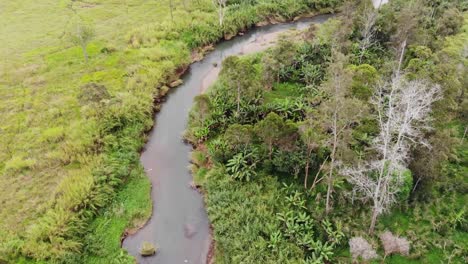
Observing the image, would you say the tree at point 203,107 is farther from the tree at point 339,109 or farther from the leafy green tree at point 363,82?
the tree at point 339,109

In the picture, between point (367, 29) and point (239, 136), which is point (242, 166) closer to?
point (239, 136)

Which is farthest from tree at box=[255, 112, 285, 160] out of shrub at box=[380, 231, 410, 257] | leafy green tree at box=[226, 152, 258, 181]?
shrub at box=[380, 231, 410, 257]

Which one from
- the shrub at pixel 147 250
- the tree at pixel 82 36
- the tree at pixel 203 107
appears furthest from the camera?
the tree at pixel 82 36

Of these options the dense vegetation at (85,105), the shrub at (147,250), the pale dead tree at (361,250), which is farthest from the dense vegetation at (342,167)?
the dense vegetation at (85,105)

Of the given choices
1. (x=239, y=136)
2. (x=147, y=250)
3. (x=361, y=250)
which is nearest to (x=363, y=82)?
(x=239, y=136)

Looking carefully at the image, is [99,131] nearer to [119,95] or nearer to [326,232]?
[119,95]

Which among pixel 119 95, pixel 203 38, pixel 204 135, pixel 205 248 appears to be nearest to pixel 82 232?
pixel 205 248
